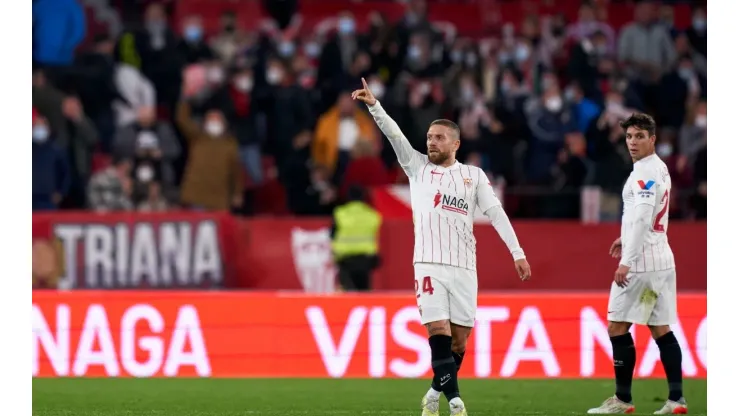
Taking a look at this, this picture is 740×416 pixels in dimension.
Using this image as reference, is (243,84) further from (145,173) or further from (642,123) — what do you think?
(642,123)

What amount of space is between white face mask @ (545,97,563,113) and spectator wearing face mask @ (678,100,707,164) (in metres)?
2.00

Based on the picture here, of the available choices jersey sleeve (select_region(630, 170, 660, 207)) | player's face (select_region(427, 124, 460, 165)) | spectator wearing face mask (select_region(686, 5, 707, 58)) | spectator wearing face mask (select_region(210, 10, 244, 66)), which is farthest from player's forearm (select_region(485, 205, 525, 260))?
spectator wearing face mask (select_region(686, 5, 707, 58))

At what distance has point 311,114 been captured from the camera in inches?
790

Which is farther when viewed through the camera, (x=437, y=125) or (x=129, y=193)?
(x=129, y=193)

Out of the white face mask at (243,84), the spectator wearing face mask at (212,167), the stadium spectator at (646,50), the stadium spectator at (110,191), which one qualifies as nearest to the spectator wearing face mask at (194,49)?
the white face mask at (243,84)

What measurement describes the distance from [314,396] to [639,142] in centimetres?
369

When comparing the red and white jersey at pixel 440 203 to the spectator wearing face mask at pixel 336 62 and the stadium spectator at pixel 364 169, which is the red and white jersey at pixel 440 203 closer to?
the stadium spectator at pixel 364 169

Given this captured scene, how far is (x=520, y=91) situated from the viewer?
67.8ft

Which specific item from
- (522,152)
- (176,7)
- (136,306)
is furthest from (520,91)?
(136,306)

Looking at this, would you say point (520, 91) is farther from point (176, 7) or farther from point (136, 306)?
point (136, 306)

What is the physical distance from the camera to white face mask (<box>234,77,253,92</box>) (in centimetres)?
2053

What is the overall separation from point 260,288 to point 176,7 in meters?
7.21

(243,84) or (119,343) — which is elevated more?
(243,84)

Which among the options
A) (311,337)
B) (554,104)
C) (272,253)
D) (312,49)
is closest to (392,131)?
(311,337)
